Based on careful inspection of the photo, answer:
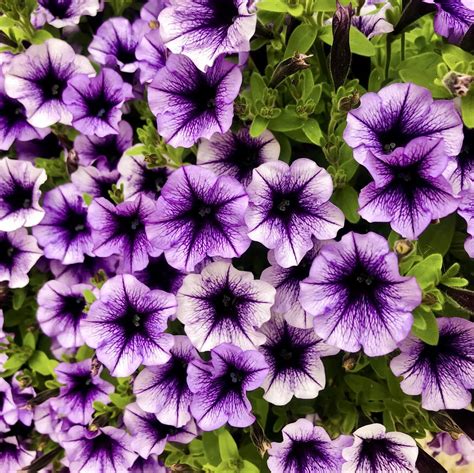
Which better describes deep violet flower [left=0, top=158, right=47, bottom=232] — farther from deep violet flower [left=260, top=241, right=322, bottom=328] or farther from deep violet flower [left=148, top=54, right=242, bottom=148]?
deep violet flower [left=260, top=241, right=322, bottom=328]

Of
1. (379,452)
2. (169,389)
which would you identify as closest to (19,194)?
(169,389)

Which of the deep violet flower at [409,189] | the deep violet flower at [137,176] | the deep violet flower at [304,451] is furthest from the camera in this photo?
the deep violet flower at [137,176]

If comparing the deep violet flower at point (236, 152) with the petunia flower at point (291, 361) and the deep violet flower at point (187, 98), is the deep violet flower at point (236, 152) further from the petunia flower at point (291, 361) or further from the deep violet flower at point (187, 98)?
the petunia flower at point (291, 361)

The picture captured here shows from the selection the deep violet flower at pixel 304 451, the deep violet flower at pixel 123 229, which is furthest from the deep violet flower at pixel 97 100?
the deep violet flower at pixel 304 451

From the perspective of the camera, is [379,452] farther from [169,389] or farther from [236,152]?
[236,152]

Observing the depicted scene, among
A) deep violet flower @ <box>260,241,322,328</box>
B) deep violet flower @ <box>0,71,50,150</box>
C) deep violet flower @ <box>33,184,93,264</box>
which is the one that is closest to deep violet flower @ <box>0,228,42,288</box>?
deep violet flower @ <box>33,184,93,264</box>

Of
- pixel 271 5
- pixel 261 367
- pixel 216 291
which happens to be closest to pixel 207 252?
pixel 216 291
